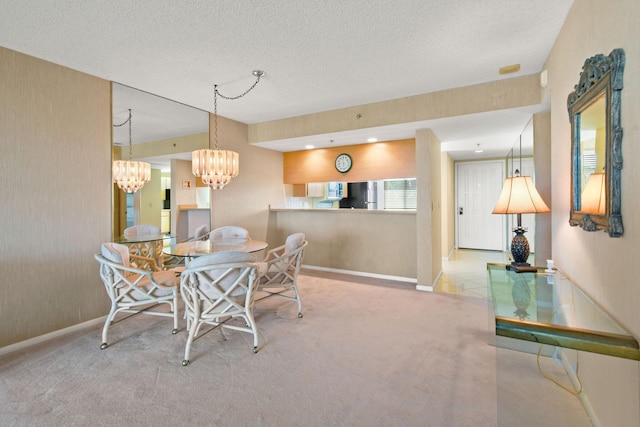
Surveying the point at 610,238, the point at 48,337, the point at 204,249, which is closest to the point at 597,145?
the point at 610,238

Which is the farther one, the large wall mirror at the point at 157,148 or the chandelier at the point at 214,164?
the chandelier at the point at 214,164

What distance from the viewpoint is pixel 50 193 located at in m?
2.69

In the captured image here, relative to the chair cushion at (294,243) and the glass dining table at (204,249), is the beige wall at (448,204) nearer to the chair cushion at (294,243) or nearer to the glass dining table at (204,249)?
the chair cushion at (294,243)

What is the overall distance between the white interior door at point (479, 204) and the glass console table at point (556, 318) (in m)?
5.20

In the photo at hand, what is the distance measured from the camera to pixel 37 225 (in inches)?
103

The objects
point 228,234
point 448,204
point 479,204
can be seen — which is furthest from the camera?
point 479,204

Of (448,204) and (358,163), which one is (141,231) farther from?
(448,204)

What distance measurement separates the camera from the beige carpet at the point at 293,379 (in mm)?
1656

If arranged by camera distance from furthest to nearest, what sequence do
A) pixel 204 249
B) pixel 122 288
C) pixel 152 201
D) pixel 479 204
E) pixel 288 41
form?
pixel 479 204 → pixel 152 201 → pixel 204 249 → pixel 122 288 → pixel 288 41

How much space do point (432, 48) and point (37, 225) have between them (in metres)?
3.74

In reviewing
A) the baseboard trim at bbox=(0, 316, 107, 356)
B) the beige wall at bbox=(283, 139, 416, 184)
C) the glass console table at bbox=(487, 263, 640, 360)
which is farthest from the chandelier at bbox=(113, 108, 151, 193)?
the glass console table at bbox=(487, 263, 640, 360)

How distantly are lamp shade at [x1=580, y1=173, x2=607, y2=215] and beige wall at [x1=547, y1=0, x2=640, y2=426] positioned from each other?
13 cm

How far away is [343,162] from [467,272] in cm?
Answer: 277

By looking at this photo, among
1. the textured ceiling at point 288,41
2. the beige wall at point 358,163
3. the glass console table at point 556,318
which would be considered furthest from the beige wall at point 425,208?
the glass console table at point 556,318
